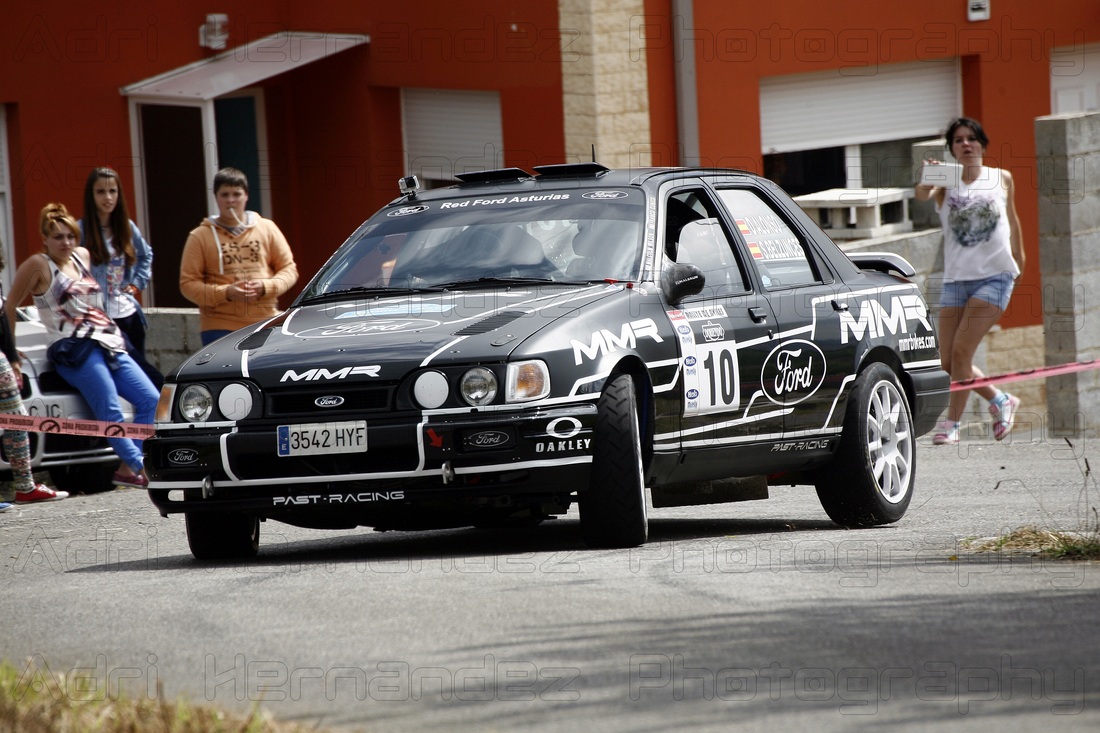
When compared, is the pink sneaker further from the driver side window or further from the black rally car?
the driver side window

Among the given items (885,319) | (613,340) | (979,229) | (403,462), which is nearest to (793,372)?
(885,319)

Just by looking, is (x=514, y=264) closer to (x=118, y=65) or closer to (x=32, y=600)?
(x=32, y=600)

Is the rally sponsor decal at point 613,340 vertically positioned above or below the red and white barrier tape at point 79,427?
above

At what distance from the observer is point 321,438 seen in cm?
714

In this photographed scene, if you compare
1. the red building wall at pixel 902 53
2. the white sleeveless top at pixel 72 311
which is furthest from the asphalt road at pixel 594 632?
the red building wall at pixel 902 53

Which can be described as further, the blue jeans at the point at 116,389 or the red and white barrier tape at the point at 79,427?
the blue jeans at the point at 116,389

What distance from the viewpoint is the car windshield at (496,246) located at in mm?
8047

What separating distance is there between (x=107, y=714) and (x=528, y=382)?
2880 millimetres

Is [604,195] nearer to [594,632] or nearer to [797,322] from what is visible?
[797,322]

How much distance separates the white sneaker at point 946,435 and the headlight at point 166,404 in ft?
24.3

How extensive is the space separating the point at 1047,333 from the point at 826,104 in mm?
3872

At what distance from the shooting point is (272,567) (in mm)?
7309

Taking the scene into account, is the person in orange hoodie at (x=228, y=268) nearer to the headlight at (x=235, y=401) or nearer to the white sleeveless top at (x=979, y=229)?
the headlight at (x=235, y=401)

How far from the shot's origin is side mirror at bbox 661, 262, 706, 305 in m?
7.84
